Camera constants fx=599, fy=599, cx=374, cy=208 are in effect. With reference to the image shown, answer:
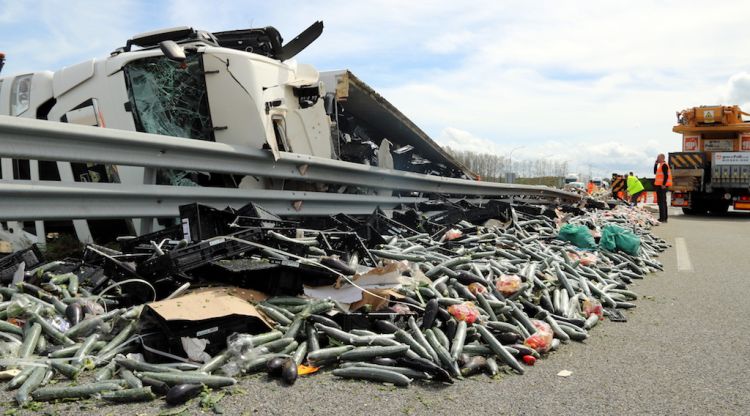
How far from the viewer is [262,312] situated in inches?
149

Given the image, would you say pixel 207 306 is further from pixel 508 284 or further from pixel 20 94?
pixel 20 94

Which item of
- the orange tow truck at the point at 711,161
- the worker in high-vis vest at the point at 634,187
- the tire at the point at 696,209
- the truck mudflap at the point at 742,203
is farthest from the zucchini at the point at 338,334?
the tire at the point at 696,209

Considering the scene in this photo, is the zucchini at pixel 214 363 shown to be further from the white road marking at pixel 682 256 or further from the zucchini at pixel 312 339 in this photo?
the white road marking at pixel 682 256

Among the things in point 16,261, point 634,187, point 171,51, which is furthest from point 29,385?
point 634,187

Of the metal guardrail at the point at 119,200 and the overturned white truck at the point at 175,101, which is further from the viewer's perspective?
the overturned white truck at the point at 175,101

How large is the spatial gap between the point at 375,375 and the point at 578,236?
558 cm

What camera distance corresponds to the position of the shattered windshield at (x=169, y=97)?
19.7 ft

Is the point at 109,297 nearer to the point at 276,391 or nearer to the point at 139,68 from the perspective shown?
the point at 276,391

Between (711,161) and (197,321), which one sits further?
(711,161)

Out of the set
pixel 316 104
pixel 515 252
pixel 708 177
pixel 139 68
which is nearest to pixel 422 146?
pixel 316 104

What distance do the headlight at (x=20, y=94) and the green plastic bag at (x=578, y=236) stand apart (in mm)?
6663

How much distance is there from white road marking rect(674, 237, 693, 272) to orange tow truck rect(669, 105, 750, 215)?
38.7 ft

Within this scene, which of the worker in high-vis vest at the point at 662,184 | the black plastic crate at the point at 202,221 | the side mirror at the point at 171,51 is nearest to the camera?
the black plastic crate at the point at 202,221

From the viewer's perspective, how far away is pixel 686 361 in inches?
148
